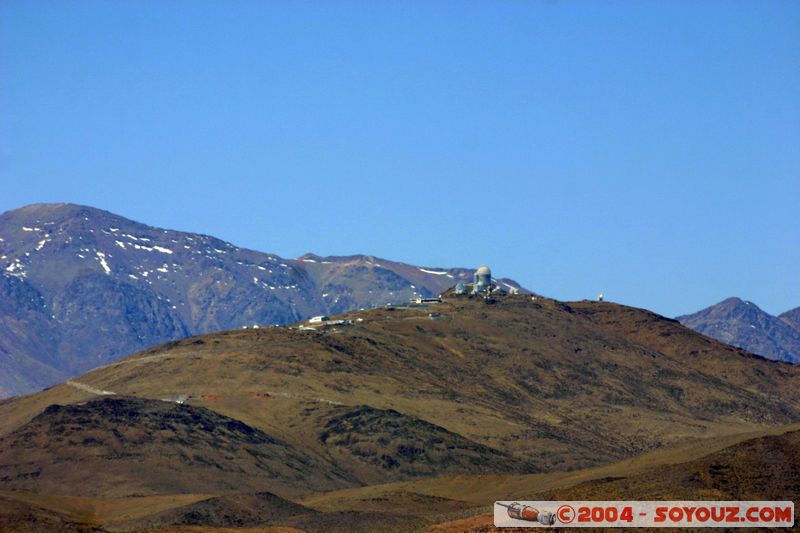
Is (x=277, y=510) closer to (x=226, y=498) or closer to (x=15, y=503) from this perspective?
(x=226, y=498)

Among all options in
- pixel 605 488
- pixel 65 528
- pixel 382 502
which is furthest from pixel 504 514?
pixel 382 502

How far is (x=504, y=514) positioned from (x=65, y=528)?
143ft

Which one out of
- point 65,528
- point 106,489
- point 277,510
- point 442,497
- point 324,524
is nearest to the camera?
point 65,528

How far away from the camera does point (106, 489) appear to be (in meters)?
200

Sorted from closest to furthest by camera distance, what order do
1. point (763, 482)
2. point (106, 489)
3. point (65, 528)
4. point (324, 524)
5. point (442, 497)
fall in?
1. point (763, 482)
2. point (65, 528)
3. point (324, 524)
4. point (442, 497)
5. point (106, 489)

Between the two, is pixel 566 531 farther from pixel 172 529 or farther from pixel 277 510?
pixel 277 510

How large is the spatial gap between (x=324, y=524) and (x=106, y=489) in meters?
60.0

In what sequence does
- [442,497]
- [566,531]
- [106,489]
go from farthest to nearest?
[106,489], [442,497], [566,531]

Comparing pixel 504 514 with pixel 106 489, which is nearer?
pixel 504 514

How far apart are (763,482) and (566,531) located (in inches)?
956

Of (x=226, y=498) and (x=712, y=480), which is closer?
(x=712, y=480)

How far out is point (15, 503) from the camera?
499 ft

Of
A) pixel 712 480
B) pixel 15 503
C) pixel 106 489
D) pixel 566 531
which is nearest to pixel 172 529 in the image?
pixel 15 503

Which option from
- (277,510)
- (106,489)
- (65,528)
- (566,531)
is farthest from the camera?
(106,489)
